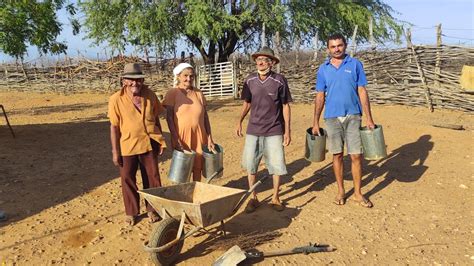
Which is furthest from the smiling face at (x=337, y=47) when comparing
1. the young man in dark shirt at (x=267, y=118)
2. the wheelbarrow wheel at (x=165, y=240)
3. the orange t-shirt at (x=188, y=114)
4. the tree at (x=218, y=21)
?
the tree at (x=218, y=21)

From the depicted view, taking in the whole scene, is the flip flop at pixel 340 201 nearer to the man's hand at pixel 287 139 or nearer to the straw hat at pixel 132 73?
the man's hand at pixel 287 139

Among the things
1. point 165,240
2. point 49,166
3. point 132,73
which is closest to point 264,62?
point 132,73

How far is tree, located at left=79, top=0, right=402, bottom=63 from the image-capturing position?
1445 cm

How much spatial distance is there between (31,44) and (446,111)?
959 centimetres

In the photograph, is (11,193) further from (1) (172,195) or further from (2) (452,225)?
(2) (452,225)

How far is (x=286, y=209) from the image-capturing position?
4.46 m

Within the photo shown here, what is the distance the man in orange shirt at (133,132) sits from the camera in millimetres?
3736

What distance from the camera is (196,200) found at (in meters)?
3.80

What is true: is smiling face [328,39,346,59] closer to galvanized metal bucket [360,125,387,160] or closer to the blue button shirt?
the blue button shirt

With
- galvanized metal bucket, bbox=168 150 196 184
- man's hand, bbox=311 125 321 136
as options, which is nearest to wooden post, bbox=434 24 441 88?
man's hand, bbox=311 125 321 136

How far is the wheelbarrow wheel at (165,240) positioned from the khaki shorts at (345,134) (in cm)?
195

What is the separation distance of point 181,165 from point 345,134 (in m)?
1.72

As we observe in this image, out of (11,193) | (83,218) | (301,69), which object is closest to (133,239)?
(83,218)

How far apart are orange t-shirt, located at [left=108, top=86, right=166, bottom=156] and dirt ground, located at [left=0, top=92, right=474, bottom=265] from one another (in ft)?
2.62
